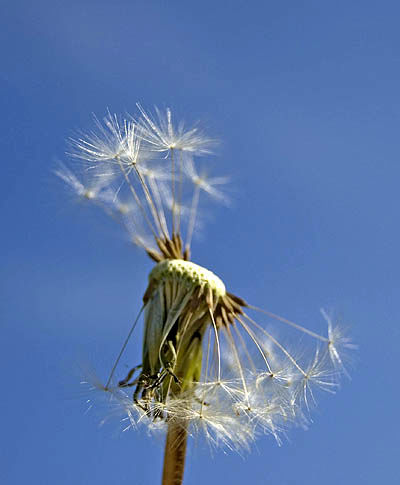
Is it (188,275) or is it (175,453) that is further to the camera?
(188,275)

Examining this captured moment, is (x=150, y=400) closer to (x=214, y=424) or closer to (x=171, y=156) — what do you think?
(x=214, y=424)

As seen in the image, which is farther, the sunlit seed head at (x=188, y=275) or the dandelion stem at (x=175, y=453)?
the sunlit seed head at (x=188, y=275)

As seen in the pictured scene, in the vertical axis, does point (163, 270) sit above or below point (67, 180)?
below

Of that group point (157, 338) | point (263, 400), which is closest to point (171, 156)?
point (157, 338)

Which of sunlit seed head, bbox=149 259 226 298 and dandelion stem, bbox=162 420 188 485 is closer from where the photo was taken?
dandelion stem, bbox=162 420 188 485

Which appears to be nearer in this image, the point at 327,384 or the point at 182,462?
the point at 182,462

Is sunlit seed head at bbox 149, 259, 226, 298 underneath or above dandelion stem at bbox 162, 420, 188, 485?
above

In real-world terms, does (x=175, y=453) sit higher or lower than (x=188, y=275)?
lower

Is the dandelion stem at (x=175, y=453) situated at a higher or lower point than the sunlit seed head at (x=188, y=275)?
lower
